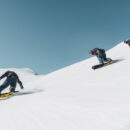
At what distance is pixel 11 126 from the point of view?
378 cm

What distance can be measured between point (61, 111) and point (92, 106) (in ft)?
2.40

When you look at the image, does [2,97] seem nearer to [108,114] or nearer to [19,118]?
[19,118]

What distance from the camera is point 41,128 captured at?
3.40 meters

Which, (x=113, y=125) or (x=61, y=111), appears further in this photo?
(x=61, y=111)

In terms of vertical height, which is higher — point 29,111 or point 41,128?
point 29,111

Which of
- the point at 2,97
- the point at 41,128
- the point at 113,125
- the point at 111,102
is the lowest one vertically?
the point at 113,125

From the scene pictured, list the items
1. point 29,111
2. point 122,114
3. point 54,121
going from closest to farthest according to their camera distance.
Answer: point 122,114, point 54,121, point 29,111

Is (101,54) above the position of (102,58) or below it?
above

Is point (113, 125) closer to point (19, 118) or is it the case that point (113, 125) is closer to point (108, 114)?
point (108, 114)

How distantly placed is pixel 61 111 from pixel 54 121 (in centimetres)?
56

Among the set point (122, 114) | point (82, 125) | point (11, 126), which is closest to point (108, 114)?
point (122, 114)

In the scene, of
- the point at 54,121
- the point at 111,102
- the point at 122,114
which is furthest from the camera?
the point at 111,102

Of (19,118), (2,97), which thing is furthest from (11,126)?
(2,97)

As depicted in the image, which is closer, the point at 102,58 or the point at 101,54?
the point at 101,54
